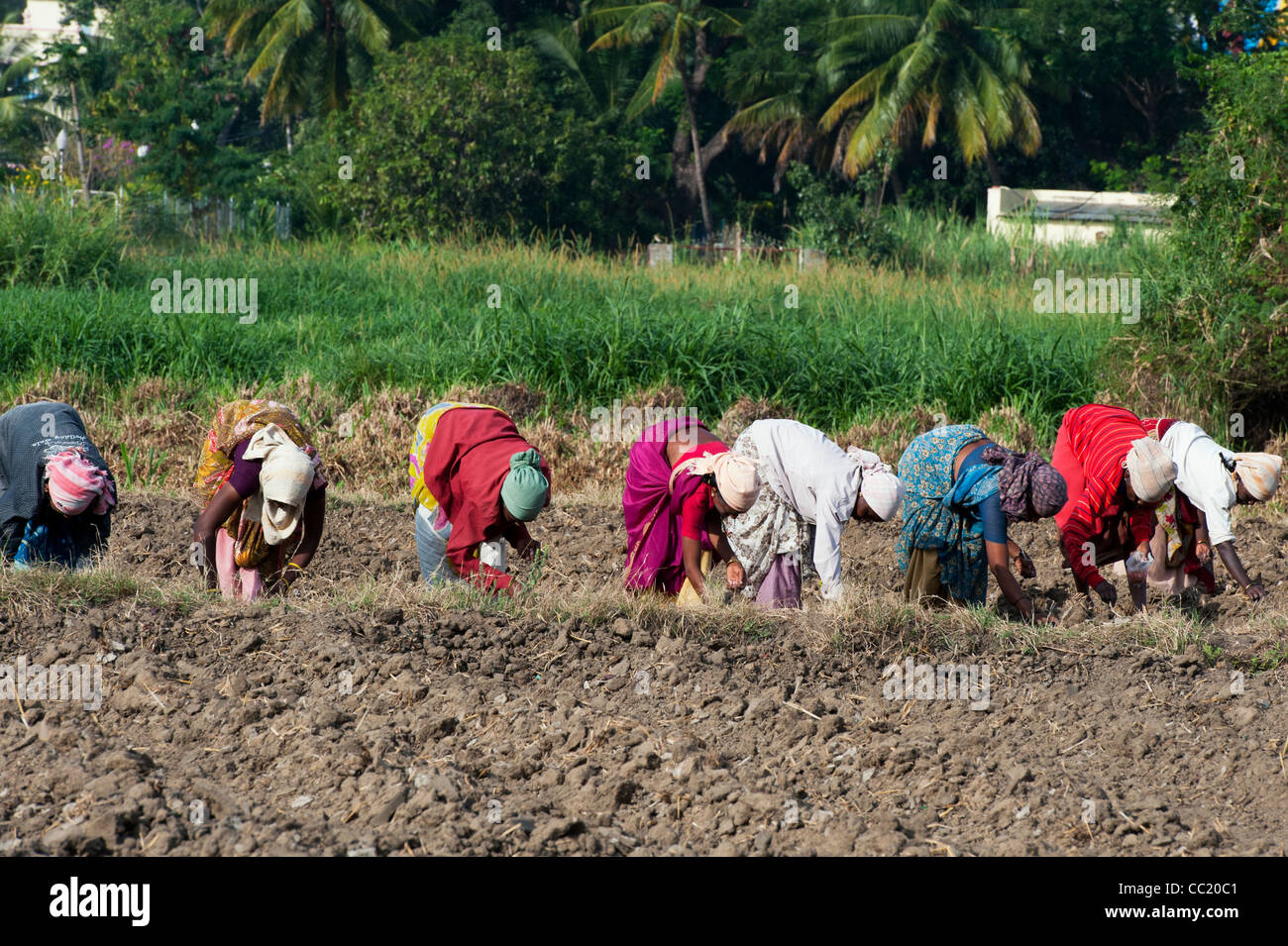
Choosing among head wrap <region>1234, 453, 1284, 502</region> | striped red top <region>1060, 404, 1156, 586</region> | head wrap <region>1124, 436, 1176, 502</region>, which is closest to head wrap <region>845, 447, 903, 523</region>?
striped red top <region>1060, 404, 1156, 586</region>

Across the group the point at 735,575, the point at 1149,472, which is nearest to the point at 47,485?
the point at 735,575

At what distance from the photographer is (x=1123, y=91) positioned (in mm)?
24078

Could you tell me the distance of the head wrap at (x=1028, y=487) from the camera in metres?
5.23

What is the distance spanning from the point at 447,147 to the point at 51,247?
6454mm

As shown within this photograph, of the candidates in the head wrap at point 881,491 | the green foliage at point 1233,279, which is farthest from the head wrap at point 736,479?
the green foliage at point 1233,279

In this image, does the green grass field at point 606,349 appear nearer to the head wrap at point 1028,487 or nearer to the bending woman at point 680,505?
the bending woman at point 680,505

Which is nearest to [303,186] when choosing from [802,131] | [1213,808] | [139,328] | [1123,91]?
[802,131]

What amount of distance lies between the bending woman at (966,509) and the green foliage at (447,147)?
40.4 ft

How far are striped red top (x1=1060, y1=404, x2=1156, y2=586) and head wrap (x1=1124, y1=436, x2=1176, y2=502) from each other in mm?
101

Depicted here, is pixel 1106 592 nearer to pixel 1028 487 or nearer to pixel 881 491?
pixel 1028 487

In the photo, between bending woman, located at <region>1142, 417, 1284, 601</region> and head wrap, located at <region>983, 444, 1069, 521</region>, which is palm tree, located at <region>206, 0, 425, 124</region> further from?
head wrap, located at <region>983, 444, 1069, 521</region>

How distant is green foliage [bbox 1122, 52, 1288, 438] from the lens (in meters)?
8.98

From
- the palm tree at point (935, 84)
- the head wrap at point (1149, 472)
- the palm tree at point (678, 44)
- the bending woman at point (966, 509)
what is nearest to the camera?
the bending woman at point (966, 509)

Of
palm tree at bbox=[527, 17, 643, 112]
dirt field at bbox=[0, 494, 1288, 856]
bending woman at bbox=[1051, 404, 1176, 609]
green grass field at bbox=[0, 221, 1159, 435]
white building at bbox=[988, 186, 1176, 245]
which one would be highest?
palm tree at bbox=[527, 17, 643, 112]
